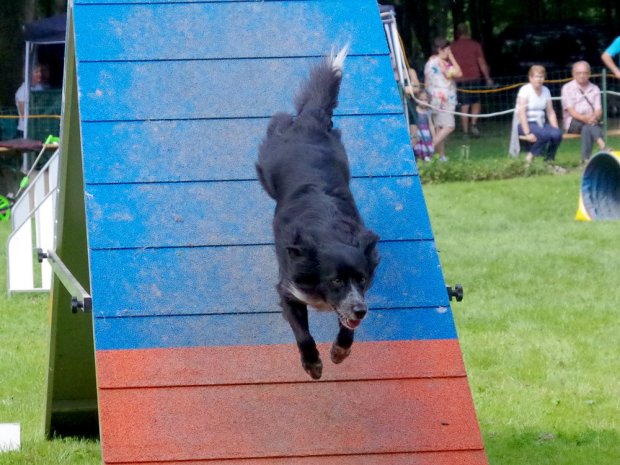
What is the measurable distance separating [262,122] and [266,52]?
0.44m

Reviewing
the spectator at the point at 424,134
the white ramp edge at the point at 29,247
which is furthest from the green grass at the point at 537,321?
the white ramp edge at the point at 29,247

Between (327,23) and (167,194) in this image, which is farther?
(327,23)

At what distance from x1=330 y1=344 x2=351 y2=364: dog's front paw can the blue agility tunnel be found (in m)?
8.69

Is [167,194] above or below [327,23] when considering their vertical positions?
below

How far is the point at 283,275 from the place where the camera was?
4.75 metres

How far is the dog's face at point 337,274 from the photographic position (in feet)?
14.5

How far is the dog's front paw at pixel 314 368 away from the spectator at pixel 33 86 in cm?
1442

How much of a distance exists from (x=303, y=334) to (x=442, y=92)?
14.4 meters

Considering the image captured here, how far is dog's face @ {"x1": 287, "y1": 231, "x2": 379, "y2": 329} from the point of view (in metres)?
4.43

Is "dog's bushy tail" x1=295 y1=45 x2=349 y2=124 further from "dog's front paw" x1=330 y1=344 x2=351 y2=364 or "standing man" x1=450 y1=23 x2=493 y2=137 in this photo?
"standing man" x1=450 y1=23 x2=493 y2=137

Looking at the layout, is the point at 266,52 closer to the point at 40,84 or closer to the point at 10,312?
the point at 10,312

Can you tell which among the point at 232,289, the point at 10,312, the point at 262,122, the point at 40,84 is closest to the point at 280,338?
the point at 232,289

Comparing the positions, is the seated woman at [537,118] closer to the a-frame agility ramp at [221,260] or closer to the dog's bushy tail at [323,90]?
the a-frame agility ramp at [221,260]

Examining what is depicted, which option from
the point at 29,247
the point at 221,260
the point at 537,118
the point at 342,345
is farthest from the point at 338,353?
the point at 537,118
